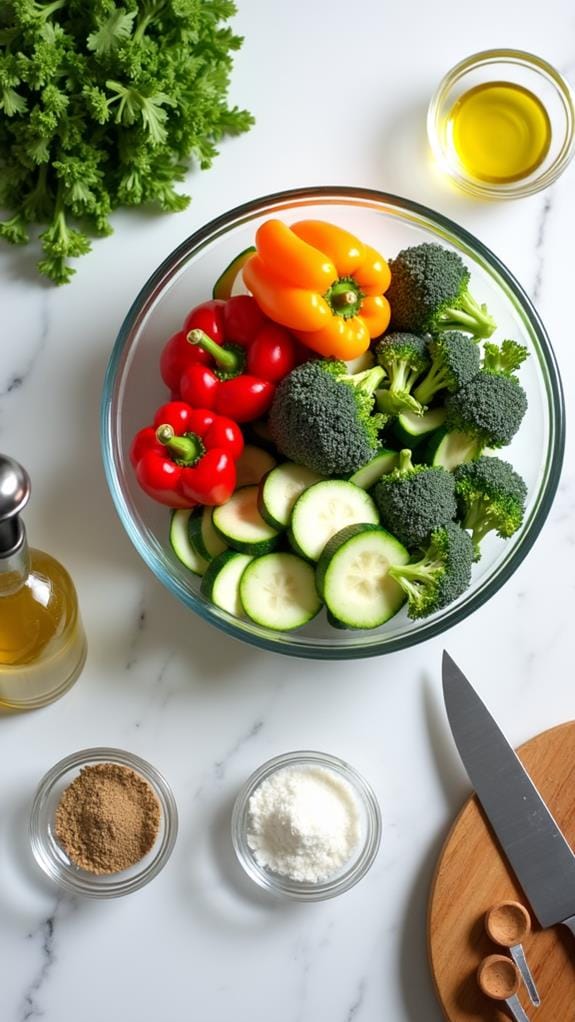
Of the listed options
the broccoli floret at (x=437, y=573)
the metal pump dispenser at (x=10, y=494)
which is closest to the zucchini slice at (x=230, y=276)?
the broccoli floret at (x=437, y=573)

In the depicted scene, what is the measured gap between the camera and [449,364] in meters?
1.95

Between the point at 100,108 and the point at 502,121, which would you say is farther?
the point at 502,121

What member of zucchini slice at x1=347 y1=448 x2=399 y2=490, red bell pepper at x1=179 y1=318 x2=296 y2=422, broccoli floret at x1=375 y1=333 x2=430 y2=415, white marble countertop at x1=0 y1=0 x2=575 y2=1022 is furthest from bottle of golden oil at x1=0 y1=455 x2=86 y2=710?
broccoli floret at x1=375 y1=333 x2=430 y2=415

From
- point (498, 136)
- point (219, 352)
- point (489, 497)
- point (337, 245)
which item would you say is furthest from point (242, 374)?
point (498, 136)

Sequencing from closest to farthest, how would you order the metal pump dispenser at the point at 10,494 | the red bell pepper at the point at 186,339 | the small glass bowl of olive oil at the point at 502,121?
1. the metal pump dispenser at the point at 10,494
2. the red bell pepper at the point at 186,339
3. the small glass bowl of olive oil at the point at 502,121

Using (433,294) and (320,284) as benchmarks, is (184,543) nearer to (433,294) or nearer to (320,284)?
(320,284)

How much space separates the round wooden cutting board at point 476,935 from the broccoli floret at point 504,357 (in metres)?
0.81

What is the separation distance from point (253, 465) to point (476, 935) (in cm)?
97

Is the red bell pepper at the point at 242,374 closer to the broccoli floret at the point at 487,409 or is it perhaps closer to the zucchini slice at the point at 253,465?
the zucchini slice at the point at 253,465

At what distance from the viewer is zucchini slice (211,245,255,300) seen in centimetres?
206

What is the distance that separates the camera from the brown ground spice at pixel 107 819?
6.68ft

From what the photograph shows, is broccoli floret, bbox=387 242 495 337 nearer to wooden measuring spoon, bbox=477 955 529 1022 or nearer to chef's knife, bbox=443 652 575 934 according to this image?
chef's knife, bbox=443 652 575 934

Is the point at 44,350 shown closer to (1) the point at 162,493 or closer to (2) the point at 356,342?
(1) the point at 162,493

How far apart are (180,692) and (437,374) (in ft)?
2.57
